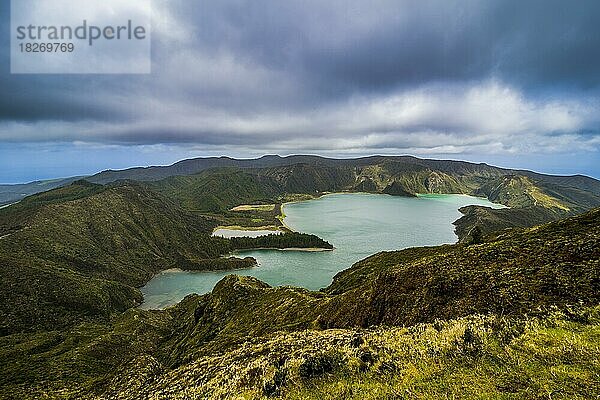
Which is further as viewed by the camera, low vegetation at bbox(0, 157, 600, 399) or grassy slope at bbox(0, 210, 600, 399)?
low vegetation at bbox(0, 157, 600, 399)

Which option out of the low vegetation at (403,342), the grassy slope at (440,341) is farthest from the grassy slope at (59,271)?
the grassy slope at (440,341)

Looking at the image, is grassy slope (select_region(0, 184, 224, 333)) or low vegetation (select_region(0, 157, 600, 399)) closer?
low vegetation (select_region(0, 157, 600, 399))

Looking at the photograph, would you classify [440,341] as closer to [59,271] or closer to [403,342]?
[403,342]

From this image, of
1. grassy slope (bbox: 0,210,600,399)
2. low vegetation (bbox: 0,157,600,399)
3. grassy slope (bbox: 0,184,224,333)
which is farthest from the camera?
grassy slope (bbox: 0,184,224,333)

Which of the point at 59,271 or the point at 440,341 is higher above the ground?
the point at 440,341

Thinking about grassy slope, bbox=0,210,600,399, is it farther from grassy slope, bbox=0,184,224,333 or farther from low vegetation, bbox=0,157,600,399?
grassy slope, bbox=0,184,224,333

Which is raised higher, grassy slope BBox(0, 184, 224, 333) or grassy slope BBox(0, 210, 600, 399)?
grassy slope BBox(0, 210, 600, 399)

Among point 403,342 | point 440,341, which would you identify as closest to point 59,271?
point 403,342

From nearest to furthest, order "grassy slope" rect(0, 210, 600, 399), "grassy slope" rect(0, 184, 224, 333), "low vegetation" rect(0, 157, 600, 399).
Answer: "grassy slope" rect(0, 210, 600, 399) < "low vegetation" rect(0, 157, 600, 399) < "grassy slope" rect(0, 184, 224, 333)

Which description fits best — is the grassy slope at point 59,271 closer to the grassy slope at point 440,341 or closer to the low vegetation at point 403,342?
the low vegetation at point 403,342

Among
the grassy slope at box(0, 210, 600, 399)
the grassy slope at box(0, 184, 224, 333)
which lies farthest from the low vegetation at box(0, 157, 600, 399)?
the grassy slope at box(0, 184, 224, 333)

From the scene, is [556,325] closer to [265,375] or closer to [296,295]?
[265,375]
